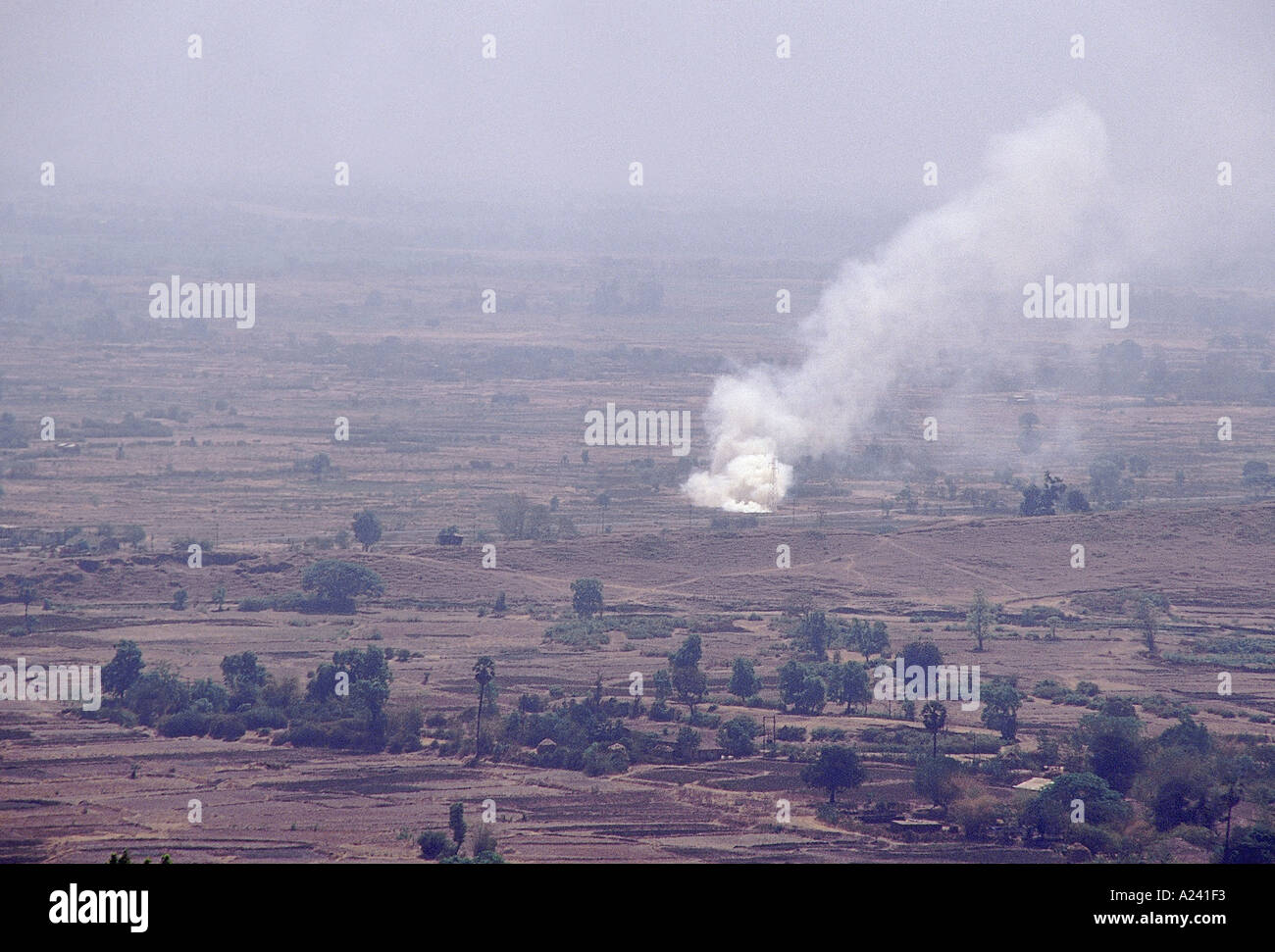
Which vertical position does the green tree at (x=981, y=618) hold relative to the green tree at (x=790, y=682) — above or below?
above

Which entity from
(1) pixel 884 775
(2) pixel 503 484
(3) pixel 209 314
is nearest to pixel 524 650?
(1) pixel 884 775

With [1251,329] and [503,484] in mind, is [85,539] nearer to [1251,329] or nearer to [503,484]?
[503,484]

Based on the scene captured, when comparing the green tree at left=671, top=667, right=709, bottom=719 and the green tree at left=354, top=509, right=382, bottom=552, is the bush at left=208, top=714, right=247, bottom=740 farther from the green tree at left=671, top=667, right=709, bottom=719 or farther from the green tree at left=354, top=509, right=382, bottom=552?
the green tree at left=354, top=509, right=382, bottom=552

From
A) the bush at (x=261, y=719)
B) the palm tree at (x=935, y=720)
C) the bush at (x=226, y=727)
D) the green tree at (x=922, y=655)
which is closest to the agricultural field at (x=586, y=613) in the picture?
the bush at (x=261, y=719)

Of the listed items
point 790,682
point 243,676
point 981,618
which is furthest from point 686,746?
point 981,618

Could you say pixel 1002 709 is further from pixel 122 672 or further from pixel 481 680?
pixel 122 672

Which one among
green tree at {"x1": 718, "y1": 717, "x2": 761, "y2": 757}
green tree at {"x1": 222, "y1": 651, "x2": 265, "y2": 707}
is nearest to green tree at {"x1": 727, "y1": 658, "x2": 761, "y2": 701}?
green tree at {"x1": 718, "y1": 717, "x2": 761, "y2": 757}

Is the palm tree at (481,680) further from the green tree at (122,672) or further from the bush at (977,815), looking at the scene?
the bush at (977,815)
